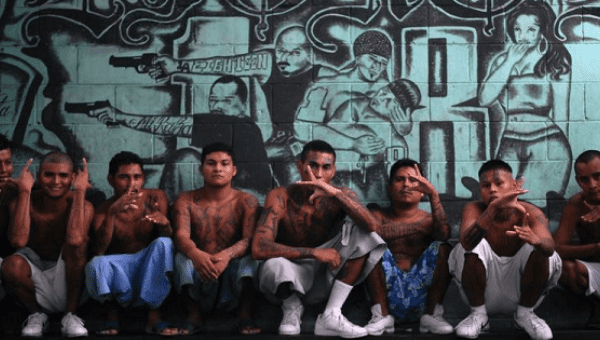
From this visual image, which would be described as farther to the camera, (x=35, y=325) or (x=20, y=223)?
(x=20, y=223)

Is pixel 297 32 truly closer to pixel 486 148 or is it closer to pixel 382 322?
pixel 486 148

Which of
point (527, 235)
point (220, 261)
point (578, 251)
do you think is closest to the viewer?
point (527, 235)

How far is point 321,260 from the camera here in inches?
229

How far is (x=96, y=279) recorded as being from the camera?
18.7 ft

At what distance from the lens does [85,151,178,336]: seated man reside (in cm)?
577

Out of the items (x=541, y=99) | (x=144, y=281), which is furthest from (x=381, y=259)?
(x=541, y=99)

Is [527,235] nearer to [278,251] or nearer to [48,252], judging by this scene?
[278,251]

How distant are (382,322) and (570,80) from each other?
2.82m

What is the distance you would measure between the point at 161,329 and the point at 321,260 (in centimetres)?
124

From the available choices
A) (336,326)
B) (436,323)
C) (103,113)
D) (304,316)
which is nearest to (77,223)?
(103,113)

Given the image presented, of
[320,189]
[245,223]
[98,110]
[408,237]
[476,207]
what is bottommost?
[408,237]

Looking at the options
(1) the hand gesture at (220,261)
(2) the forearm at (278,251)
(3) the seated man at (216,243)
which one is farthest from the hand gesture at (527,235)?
(1) the hand gesture at (220,261)

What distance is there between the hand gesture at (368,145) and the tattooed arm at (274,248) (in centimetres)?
110

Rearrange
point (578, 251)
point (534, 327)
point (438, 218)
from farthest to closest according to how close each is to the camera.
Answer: point (438, 218) → point (578, 251) → point (534, 327)
